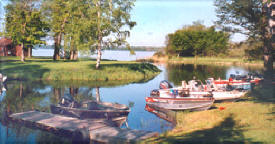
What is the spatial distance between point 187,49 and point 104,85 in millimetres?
67872

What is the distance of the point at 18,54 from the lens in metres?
78.2

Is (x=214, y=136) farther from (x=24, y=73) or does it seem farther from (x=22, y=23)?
(x=22, y=23)

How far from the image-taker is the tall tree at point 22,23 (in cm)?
5600

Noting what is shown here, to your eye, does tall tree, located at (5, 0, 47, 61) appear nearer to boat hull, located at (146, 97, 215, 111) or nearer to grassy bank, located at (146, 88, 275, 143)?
boat hull, located at (146, 97, 215, 111)

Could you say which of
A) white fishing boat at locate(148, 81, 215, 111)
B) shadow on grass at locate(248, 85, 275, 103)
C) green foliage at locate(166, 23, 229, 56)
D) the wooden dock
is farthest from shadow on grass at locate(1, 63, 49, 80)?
green foliage at locate(166, 23, 229, 56)

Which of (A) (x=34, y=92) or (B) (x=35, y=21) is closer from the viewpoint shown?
(A) (x=34, y=92)

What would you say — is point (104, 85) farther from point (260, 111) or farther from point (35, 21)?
point (35, 21)

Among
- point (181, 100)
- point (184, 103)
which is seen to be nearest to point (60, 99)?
point (181, 100)

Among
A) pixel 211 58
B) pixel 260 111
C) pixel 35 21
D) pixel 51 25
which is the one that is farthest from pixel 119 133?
pixel 211 58

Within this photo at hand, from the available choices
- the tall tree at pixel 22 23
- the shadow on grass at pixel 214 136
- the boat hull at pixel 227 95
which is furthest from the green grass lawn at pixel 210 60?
the shadow on grass at pixel 214 136

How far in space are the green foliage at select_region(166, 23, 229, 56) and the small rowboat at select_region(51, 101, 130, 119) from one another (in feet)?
238

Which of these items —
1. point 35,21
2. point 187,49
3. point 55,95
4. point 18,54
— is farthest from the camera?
point 187,49

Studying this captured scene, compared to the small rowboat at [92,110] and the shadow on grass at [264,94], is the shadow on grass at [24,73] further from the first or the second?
the shadow on grass at [264,94]

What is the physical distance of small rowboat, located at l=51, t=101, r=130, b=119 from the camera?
18.9 metres
